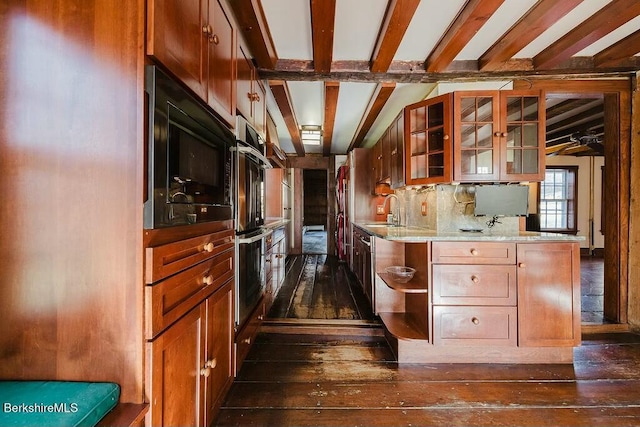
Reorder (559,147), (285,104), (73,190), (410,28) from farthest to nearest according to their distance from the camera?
1. (559,147)
2. (285,104)
3. (410,28)
4. (73,190)

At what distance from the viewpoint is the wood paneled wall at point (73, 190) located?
2.73 ft

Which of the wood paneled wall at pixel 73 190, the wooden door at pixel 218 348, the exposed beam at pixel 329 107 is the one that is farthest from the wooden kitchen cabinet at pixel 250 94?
the wooden door at pixel 218 348

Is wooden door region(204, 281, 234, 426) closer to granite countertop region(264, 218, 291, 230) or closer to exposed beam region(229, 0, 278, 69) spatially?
granite countertop region(264, 218, 291, 230)

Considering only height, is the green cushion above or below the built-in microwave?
below

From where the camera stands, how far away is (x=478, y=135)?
237 centimetres

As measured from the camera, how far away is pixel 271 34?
2184 mm

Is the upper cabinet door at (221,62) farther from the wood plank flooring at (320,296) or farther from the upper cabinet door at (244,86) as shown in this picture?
the wood plank flooring at (320,296)

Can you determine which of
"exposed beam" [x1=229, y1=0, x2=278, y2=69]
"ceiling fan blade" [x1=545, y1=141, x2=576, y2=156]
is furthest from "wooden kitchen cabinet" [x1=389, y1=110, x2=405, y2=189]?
"ceiling fan blade" [x1=545, y1=141, x2=576, y2=156]

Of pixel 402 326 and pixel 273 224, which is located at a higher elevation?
pixel 273 224

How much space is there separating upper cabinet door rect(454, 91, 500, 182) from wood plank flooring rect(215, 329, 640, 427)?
148cm

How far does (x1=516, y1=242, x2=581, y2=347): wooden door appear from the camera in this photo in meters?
1.98

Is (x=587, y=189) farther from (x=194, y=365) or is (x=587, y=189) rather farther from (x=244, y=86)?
(x=194, y=365)

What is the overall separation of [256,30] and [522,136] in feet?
7.48

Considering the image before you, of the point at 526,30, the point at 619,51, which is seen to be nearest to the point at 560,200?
the point at 619,51
